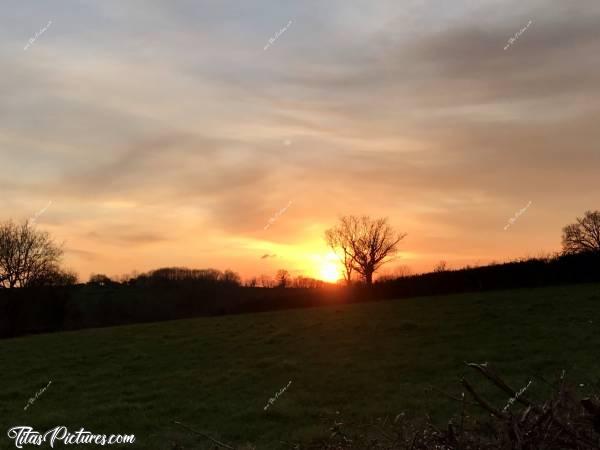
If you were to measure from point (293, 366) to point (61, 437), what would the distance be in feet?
26.8

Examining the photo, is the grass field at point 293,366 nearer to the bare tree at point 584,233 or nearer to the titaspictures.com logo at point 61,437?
the titaspictures.com logo at point 61,437

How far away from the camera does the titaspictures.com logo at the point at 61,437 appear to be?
14.0m

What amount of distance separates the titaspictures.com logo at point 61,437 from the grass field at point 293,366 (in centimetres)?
31

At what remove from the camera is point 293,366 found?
20453mm

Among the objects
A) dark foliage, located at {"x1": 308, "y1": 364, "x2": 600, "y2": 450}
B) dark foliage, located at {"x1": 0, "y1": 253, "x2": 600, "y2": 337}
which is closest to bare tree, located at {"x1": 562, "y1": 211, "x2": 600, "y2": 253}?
dark foliage, located at {"x1": 0, "y1": 253, "x2": 600, "y2": 337}

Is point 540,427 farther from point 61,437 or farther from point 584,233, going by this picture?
point 584,233

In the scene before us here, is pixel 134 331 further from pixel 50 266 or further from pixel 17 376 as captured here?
pixel 50 266

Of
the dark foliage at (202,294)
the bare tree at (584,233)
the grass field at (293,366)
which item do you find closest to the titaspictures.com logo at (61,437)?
the grass field at (293,366)

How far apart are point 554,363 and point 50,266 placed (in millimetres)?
57624

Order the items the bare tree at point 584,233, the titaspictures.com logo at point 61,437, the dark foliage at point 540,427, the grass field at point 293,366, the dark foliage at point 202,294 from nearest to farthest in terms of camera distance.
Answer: the dark foliage at point 540,427, the titaspictures.com logo at point 61,437, the grass field at point 293,366, the dark foliage at point 202,294, the bare tree at point 584,233

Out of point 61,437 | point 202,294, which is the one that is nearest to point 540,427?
point 61,437

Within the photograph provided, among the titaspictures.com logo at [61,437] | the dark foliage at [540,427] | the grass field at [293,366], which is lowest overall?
the titaspictures.com logo at [61,437]

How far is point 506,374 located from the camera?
17.0m

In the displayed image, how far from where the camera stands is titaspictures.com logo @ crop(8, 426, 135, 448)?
1400 centimetres
